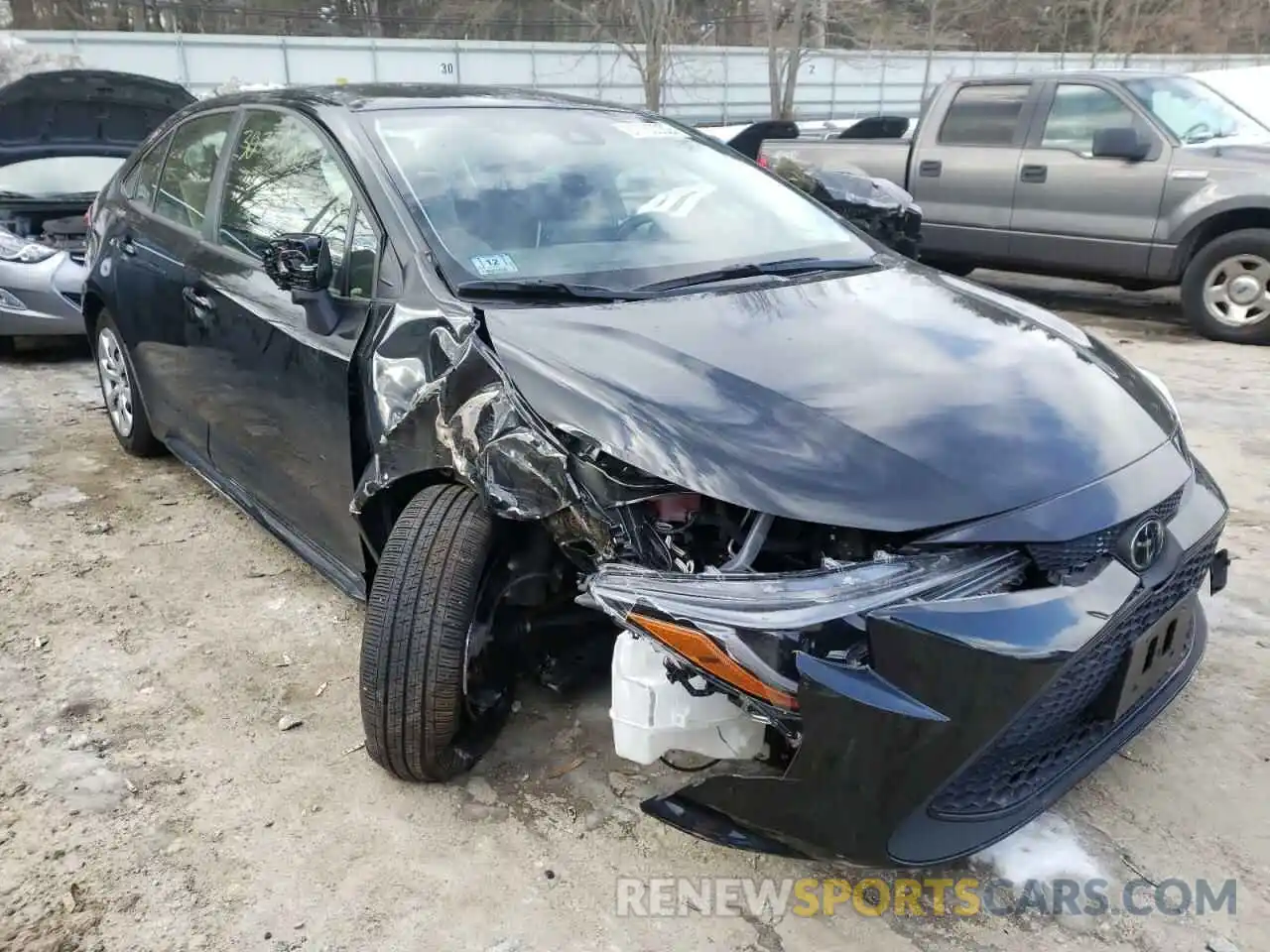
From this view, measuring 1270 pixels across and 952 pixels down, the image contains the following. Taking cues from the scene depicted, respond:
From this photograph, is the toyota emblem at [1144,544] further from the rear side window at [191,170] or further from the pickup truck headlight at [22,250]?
the pickup truck headlight at [22,250]

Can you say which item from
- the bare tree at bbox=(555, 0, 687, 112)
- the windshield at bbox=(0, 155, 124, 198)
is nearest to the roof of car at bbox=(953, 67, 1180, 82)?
the windshield at bbox=(0, 155, 124, 198)

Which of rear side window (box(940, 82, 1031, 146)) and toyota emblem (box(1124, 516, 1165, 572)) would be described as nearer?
toyota emblem (box(1124, 516, 1165, 572))

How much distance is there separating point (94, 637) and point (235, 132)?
1.74 metres

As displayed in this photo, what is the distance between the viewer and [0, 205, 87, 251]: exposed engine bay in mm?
6598

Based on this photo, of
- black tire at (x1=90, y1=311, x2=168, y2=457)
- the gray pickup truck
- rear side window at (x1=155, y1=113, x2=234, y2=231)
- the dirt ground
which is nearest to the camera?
the dirt ground

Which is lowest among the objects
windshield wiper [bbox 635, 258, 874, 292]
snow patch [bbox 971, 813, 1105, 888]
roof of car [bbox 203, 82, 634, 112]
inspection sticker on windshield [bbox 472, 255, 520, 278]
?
snow patch [bbox 971, 813, 1105, 888]

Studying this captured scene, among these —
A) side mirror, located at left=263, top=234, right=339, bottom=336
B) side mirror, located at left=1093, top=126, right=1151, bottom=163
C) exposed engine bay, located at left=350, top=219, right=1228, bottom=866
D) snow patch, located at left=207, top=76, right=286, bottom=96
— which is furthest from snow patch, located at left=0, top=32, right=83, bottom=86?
exposed engine bay, located at left=350, top=219, right=1228, bottom=866

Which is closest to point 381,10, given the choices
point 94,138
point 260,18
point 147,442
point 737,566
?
point 260,18

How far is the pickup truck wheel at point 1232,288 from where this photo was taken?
635 centimetres

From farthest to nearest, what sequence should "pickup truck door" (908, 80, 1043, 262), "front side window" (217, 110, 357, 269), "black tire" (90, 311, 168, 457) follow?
"pickup truck door" (908, 80, 1043, 262), "black tire" (90, 311, 168, 457), "front side window" (217, 110, 357, 269)

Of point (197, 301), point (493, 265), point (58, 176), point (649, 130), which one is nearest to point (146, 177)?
point (197, 301)

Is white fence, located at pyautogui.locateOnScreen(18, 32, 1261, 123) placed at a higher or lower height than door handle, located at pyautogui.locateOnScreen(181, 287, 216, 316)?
higher

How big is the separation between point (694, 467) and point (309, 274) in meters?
1.33

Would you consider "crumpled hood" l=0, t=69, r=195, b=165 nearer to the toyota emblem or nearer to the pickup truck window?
the pickup truck window
